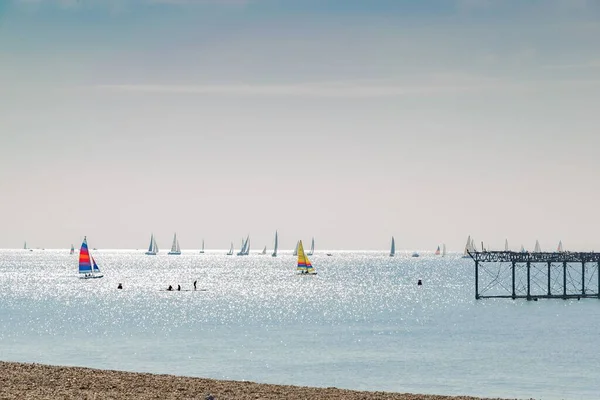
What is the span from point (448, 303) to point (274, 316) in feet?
109

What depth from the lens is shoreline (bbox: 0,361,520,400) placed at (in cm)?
3095

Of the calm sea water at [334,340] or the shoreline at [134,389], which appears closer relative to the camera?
the shoreline at [134,389]

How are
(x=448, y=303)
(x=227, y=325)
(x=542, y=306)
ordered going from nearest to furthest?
(x=227, y=325)
(x=542, y=306)
(x=448, y=303)

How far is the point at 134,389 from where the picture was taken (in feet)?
107

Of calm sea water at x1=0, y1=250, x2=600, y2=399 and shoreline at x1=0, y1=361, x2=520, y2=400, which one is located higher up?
shoreline at x1=0, y1=361, x2=520, y2=400

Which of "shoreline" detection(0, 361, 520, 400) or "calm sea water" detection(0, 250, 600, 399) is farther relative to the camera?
"calm sea water" detection(0, 250, 600, 399)

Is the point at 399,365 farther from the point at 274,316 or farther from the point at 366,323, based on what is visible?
the point at 274,316

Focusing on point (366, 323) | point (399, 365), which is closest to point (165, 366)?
point (399, 365)

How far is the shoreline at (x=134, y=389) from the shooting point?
3095 cm

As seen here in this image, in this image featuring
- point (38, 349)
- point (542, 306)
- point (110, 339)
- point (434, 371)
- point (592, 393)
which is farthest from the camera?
point (542, 306)

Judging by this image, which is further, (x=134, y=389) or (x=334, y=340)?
(x=334, y=340)

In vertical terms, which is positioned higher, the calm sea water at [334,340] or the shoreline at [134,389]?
the shoreline at [134,389]

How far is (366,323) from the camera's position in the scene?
88.8 m

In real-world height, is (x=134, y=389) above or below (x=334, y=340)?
above
